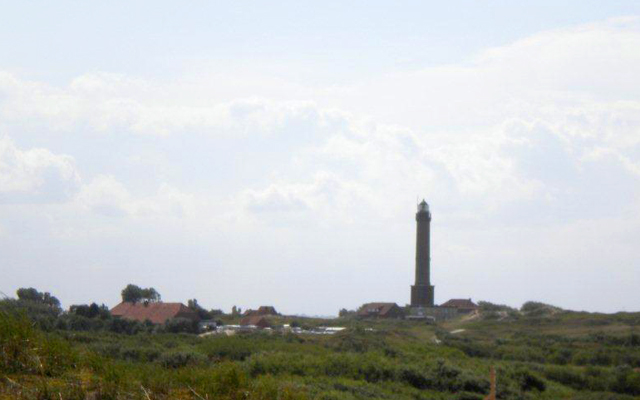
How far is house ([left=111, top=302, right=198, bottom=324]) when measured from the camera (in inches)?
1810

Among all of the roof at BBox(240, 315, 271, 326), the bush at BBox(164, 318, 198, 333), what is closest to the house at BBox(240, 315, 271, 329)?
the roof at BBox(240, 315, 271, 326)

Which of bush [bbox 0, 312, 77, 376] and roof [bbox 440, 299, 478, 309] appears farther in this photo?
roof [bbox 440, 299, 478, 309]

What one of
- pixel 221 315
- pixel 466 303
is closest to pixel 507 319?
pixel 466 303

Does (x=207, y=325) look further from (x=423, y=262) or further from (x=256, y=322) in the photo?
(x=423, y=262)

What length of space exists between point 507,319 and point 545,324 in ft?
19.8

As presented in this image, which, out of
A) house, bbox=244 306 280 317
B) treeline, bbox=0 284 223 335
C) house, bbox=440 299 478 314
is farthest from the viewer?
house, bbox=440 299 478 314

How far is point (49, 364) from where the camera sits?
7883 mm

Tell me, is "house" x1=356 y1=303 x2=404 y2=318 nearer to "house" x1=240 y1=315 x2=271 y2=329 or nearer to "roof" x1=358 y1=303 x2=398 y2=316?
"roof" x1=358 y1=303 x2=398 y2=316

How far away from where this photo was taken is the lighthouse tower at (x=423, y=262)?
6950 centimetres

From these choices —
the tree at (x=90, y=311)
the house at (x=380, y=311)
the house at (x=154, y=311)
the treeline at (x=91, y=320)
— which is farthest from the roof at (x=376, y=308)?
the tree at (x=90, y=311)

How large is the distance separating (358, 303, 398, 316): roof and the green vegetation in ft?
21.7

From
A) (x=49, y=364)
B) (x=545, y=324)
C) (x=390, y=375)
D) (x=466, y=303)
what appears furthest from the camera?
(x=466, y=303)

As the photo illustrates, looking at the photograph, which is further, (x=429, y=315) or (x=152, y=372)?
(x=429, y=315)

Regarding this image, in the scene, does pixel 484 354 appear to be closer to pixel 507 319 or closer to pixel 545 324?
pixel 545 324
